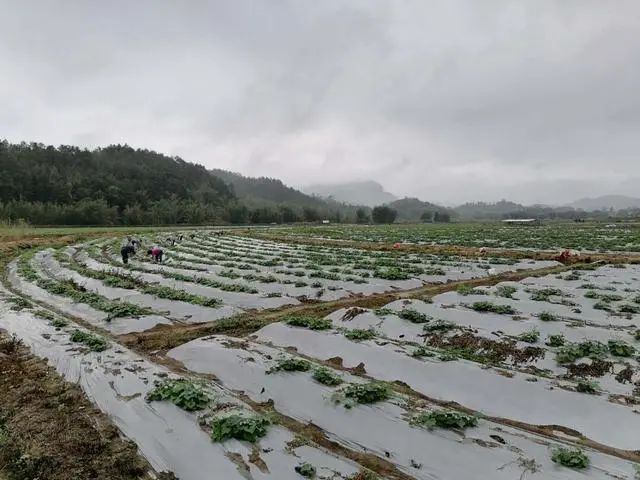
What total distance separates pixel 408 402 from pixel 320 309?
671 cm

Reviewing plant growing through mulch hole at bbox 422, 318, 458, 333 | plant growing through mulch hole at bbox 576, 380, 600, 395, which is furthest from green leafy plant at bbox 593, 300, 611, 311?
plant growing through mulch hole at bbox 576, 380, 600, 395

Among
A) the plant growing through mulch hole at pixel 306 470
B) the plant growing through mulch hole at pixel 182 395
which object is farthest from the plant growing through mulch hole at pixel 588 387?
the plant growing through mulch hole at pixel 182 395

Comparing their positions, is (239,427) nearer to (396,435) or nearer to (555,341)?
(396,435)

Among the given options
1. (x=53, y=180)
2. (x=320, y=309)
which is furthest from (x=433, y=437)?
(x=53, y=180)

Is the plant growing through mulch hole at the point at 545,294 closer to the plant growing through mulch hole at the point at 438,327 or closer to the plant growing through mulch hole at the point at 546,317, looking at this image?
the plant growing through mulch hole at the point at 546,317

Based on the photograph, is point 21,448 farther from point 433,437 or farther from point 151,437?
point 433,437

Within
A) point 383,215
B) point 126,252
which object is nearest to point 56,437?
point 126,252

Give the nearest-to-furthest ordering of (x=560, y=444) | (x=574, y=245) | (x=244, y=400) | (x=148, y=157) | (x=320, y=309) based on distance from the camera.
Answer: (x=560, y=444)
(x=244, y=400)
(x=320, y=309)
(x=574, y=245)
(x=148, y=157)

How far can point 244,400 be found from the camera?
6.61 m

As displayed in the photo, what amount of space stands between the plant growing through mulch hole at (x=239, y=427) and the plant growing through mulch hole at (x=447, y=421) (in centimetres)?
194

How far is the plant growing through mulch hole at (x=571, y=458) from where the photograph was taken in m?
4.47

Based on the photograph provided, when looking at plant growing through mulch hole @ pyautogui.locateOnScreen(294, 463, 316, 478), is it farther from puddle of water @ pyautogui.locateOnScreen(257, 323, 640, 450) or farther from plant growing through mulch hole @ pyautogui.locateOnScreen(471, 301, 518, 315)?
plant growing through mulch hole @ pyautogui.locateOnScreen(471, 301, 518, 315)

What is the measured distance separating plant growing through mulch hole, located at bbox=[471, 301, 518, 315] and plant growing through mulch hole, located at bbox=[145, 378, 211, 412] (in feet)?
24.6

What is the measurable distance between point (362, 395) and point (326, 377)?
0.87 m
